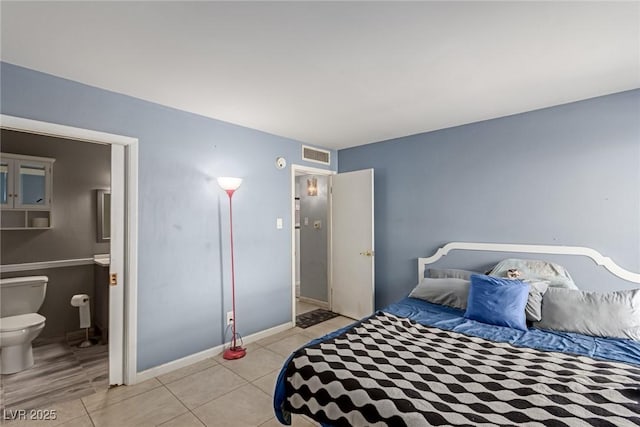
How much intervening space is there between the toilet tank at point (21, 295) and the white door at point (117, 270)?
133 centimetres

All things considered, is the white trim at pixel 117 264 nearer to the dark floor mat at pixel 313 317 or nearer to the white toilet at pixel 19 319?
the white toilet at pixel 19 319

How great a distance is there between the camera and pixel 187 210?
2.86 metres

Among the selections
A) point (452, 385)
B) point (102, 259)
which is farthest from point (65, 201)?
point (452, 385)

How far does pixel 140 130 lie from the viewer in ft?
8.43

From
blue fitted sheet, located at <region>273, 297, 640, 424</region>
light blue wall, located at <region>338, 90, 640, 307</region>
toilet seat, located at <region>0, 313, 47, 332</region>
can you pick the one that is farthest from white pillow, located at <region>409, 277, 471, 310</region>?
toilet seat, located at <region>0, 313, 47, 332</region>

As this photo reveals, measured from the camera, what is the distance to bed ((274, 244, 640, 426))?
125cm

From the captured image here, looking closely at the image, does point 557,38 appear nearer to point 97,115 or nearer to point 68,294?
point 97,115

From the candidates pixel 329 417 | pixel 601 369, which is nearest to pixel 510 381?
pixel 601 369

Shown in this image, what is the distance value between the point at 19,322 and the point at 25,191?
4.93ft

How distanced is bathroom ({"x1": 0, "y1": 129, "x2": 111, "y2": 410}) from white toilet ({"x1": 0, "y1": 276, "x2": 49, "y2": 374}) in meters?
0.05

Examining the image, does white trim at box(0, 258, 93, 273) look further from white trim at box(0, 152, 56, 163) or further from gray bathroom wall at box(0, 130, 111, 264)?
white trim at box(0, 152, 56, 163)

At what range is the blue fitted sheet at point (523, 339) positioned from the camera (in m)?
1.78

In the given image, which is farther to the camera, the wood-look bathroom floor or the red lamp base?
the red lamp base

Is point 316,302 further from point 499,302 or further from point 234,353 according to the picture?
point 499,302
